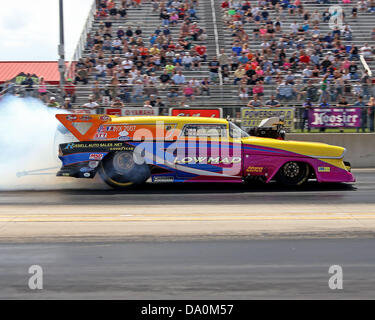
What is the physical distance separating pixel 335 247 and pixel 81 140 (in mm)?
6606

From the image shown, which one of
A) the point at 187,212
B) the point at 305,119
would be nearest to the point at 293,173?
the point at 187,212

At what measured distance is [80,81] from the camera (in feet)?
67.5

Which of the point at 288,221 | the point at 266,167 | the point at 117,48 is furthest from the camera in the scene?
the point at 117,48

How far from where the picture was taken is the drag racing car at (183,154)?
11742 mm

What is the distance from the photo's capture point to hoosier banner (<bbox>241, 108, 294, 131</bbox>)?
17.4 m

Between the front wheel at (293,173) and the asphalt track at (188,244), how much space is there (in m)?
0.66

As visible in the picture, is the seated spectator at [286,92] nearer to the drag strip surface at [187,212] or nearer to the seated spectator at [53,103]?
the drag strip surface at [187,212]

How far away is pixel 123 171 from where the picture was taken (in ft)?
39.6

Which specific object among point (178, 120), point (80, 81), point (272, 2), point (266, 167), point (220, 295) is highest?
point (272, 2)

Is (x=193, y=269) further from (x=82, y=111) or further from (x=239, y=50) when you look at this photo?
(x=239, y=50)

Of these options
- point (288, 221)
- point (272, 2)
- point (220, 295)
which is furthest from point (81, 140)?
point (272, 2)

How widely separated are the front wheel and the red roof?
3136 centimetres

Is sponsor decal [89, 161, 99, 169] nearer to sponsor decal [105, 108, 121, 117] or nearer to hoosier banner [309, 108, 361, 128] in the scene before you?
sponsor decal [105, 108, 121, 117]

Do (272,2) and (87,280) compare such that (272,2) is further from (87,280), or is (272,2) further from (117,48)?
(87,280)
